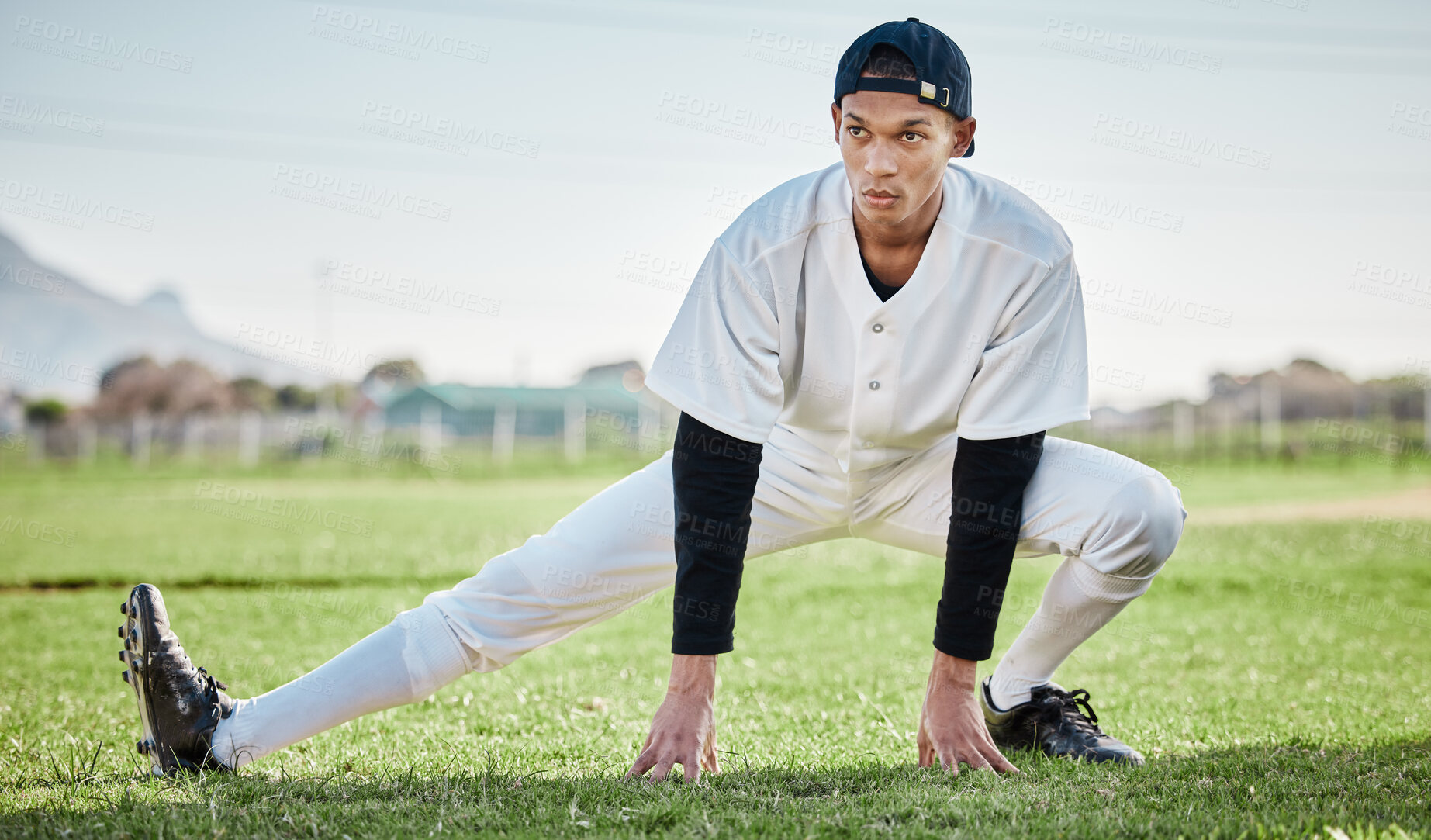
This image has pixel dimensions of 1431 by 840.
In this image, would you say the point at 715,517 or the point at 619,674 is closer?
the point at 715,517

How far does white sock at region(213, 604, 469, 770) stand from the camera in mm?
2830

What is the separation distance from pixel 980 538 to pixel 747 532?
0.70 metres

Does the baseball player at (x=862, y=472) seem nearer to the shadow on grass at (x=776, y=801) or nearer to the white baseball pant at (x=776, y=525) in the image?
the white baseball pant at (x=776, y=525)

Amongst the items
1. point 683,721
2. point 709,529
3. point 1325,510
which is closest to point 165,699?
point 683,721

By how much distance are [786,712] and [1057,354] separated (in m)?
1.85

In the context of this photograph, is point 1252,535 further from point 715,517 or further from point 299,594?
point 715,517

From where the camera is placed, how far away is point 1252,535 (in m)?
12.0

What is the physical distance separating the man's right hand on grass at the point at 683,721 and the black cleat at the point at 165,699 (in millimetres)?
1263

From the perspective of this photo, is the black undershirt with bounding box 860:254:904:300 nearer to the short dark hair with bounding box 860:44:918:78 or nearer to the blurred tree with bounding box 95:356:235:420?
the short dark hair with bounding box 860:44:918:78

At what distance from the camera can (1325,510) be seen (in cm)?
1579

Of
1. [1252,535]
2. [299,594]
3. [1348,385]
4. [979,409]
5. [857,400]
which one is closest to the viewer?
[979,409]

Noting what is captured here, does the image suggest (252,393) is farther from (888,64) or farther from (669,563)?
(888,64)

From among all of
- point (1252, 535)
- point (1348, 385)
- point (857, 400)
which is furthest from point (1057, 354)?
point (1348, 385)

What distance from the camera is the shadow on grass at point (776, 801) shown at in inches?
81.0
